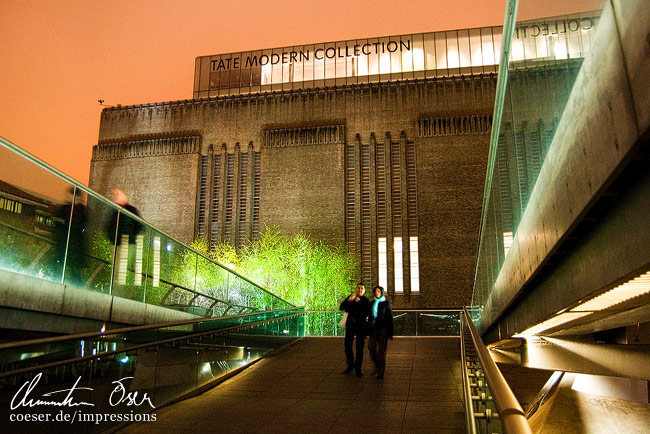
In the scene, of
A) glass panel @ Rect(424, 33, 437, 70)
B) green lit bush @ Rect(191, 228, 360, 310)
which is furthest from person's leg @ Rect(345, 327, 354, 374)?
glass panel @ Rect(424, 33, 437, 70)

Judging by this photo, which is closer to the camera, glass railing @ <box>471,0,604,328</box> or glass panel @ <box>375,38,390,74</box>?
glass railing @ <box>471,0,604,328</box>

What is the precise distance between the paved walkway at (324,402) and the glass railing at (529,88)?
2.00 m

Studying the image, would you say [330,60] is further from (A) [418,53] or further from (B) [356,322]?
(B) [356,322]

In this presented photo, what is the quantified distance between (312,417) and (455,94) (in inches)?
1207

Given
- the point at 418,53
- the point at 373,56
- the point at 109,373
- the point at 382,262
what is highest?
the point at 373,56

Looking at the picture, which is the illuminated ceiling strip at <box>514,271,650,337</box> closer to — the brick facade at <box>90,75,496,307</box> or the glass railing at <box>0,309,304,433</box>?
the glass railing at <box>0,309,304,433</box>

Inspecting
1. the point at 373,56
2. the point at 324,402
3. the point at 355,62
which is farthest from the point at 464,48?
the point at 324,402

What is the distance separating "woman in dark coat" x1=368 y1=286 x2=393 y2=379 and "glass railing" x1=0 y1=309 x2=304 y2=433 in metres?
2.23

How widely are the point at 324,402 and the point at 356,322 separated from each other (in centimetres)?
226

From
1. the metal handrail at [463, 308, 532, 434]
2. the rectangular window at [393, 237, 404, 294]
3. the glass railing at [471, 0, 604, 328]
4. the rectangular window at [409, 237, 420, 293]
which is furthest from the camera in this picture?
the rectangular window at [393, 237, 404, 294]

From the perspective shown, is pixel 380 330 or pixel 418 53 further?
pixel 418 53

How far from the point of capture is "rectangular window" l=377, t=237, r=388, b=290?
105 feet

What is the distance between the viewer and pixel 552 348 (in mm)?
10180

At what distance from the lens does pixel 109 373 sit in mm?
5082
